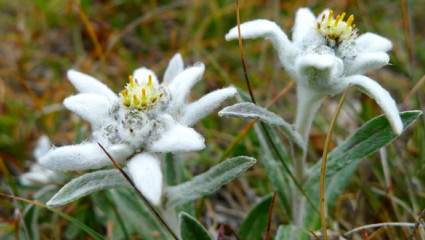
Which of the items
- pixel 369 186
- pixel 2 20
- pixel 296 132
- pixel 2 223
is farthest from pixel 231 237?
pixel 2 20

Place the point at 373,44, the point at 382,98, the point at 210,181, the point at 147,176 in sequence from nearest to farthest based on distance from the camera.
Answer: the point at 147,176 → the point at 382,98 → the point at 210,181 → the point at 373,44

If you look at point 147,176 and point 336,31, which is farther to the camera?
point 336,31

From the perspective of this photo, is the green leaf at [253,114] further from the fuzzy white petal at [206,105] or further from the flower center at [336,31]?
the flower center at [336,31]

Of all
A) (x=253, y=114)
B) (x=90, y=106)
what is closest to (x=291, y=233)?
(x=253, y=114)

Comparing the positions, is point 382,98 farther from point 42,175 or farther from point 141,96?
point 42,175

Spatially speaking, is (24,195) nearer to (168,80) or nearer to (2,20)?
(168,80)

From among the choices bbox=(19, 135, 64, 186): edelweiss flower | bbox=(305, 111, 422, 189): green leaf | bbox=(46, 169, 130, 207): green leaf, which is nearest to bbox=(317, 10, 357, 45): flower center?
bbox=(305, 111, 422, 189): green leaf

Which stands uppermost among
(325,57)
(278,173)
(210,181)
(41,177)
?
(41,177)

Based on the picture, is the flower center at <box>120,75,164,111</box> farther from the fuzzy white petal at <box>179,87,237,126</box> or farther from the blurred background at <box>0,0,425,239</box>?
the blurred background at <box>0,0,425,239</box>

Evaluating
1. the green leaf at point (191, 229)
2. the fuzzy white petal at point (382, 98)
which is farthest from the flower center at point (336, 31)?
the green leaf at point (191, 229)
